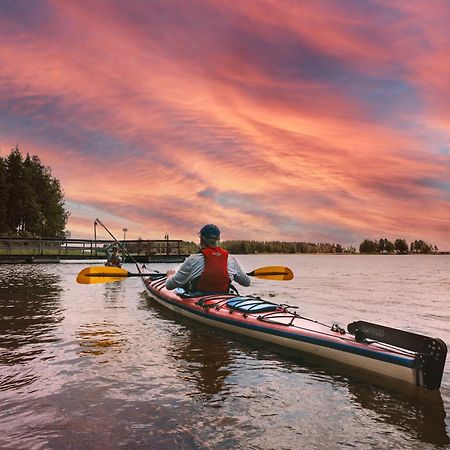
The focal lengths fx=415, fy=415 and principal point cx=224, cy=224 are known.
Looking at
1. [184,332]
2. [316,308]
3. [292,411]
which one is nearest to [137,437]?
[292,411]

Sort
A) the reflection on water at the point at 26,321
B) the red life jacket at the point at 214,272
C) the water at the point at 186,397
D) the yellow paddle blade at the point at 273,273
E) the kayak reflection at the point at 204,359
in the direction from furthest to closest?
the yellow paddle blade at the point at 273,273 < the red life jacket at the point at 214,272 < the reflection on water at the point at 26,321 < the kayak reflection at the point at 204,359 < the water at the point at 186,397

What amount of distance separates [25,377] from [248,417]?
3460 millimetres

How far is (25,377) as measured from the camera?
6.08 metres

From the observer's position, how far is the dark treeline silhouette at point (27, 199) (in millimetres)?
60344

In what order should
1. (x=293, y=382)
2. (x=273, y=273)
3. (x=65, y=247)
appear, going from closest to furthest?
1. (x=293, y=382)
2. (x=273, y=273)
3. (x=65, y=247)

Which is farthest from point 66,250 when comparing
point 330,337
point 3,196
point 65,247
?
point 330,337

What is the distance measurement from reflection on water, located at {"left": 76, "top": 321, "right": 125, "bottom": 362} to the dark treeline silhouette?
52.5 metres

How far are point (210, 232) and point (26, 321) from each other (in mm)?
5336

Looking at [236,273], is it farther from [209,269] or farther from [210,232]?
[210,232]

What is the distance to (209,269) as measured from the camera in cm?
918

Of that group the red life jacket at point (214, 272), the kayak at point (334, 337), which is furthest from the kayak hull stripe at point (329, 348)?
the red life jacket at point (214, 272)

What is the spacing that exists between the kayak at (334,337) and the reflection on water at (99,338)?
1757 millimetres

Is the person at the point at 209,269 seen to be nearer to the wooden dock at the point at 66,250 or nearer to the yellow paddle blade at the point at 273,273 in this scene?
the yellow paddle blade at the point at 273,273

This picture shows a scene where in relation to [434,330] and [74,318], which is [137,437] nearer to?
[74,318]
